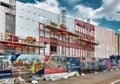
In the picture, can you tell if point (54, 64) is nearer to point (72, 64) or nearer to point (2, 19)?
point (72, 64)

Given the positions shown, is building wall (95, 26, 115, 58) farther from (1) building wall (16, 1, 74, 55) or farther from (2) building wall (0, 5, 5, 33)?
(2) building wall (0, 5, 5, 33)

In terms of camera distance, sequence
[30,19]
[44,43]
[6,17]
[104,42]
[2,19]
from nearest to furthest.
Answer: [2,19], [6,17], [30,19], [44,43], [104,42]

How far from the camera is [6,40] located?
3006 cm

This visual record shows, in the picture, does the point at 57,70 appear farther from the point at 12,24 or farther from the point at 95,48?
the point at 95,48

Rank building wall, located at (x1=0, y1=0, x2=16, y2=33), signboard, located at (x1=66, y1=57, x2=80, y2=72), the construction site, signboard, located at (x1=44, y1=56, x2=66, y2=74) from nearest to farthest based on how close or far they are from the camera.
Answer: the construction site < signboard, located at (x1=44, y1=56, x2=66, y2=74) < signboard, located at (x1=66, y1=57, x2=80, y2=72) < building wall, located at (x1=0, y1=0, x2=16, y2=33)

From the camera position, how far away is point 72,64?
27.7m

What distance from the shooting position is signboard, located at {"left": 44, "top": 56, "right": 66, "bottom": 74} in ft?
74.2

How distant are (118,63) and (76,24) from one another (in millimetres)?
12461

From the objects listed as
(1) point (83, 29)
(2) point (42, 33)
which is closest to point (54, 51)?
(2) point (42, 33)

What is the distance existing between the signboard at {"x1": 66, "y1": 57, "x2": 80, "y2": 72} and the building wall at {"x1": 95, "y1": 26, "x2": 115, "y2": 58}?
3077 cm

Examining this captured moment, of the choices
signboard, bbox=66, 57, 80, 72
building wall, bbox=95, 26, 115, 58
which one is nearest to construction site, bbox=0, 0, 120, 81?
signboard, bbox=66, 57, 80, 72

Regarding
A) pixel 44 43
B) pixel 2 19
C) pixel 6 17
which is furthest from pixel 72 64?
pixel 44 43

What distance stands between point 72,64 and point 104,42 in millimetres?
37199

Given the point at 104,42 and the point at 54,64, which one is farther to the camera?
the point at 104,42
